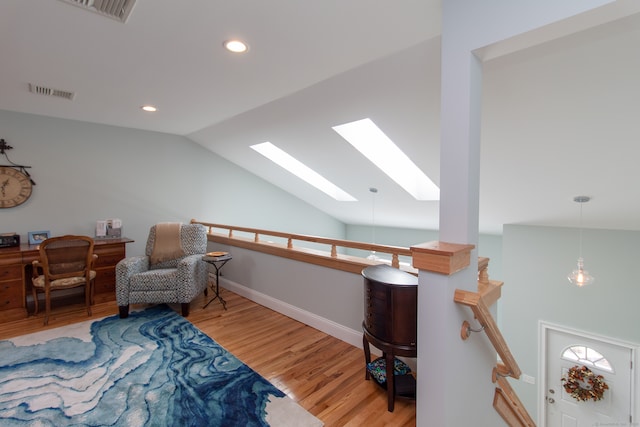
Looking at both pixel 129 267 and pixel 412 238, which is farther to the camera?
pixel 412 238

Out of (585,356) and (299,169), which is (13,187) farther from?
(585,356)

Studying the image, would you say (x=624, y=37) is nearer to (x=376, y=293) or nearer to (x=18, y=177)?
(x=376, y=293)

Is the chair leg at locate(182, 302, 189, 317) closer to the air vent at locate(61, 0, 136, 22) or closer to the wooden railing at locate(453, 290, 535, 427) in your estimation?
the air vent at locate(61, 0, 136, 22)

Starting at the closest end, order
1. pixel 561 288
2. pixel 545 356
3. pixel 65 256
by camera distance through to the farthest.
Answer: pixel 65 256
pixel 561 288
pixel 545 356

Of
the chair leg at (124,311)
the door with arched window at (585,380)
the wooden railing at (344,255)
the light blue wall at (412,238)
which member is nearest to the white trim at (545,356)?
the door with arched window at (585,380)

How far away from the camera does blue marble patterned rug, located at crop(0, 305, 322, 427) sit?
1818mm

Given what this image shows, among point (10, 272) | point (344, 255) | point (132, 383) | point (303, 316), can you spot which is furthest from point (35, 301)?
point (344, 255)

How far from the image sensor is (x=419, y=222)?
5.73 meters

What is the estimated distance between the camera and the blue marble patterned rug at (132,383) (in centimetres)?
182

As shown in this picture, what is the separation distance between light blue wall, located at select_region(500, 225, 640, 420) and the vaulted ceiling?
1.17ft

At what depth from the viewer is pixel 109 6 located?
1.64 meters

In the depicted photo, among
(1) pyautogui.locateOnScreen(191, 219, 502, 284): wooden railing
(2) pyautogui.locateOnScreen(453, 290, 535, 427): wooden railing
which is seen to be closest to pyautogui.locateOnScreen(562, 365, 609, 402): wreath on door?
(2) pyautogui.locateOnScreen(453, 290, 535, 427): wooden railing

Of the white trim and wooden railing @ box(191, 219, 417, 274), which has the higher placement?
wooden railing @ box(191, 219, 417, 274)

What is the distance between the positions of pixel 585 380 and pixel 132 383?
596cm
